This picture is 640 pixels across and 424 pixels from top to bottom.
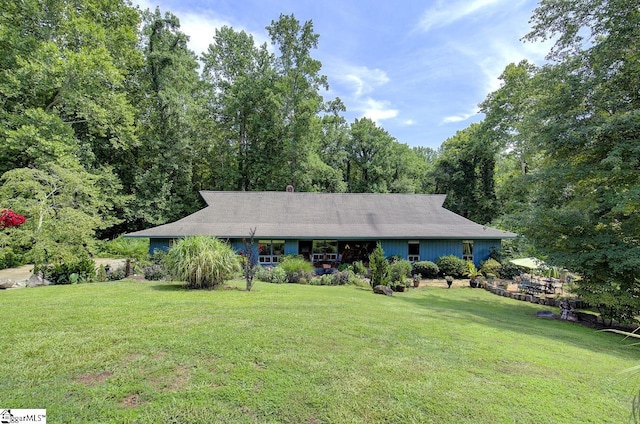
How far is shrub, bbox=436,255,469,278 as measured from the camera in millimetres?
17594

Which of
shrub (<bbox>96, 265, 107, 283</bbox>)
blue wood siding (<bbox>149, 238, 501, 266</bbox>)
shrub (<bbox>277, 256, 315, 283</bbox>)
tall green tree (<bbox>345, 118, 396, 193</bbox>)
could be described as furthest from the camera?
tall green tree (<bbox>345, 118, 396, 193</bbox>)

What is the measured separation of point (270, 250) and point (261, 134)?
14.8 metres

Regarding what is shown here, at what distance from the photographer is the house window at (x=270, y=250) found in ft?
57.5

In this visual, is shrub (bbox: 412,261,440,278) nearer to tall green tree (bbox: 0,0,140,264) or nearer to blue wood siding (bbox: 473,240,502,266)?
blue wood siding (bbox: 473,240,502,266)

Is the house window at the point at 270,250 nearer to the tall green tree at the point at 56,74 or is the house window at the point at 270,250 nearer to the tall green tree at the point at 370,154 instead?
the tall green tree at the point at 56,74

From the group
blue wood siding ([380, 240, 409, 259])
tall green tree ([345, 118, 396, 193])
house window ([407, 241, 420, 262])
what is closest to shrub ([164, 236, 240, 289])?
blue wood siding ([380, 240, 409, 259])

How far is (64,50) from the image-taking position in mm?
18438

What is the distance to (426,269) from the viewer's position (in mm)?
17375

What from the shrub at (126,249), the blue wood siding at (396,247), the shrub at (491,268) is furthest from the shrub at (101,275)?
the shrub at (491,268)

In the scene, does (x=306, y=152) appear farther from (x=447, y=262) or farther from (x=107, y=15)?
(x=107, y=15)

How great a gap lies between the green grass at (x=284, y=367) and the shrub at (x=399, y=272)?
6.99 meters

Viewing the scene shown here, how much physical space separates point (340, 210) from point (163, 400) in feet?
57.7

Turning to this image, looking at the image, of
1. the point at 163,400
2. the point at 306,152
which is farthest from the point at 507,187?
the point at 306,152

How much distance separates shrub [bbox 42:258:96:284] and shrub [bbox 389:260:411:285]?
12515 millimetres
